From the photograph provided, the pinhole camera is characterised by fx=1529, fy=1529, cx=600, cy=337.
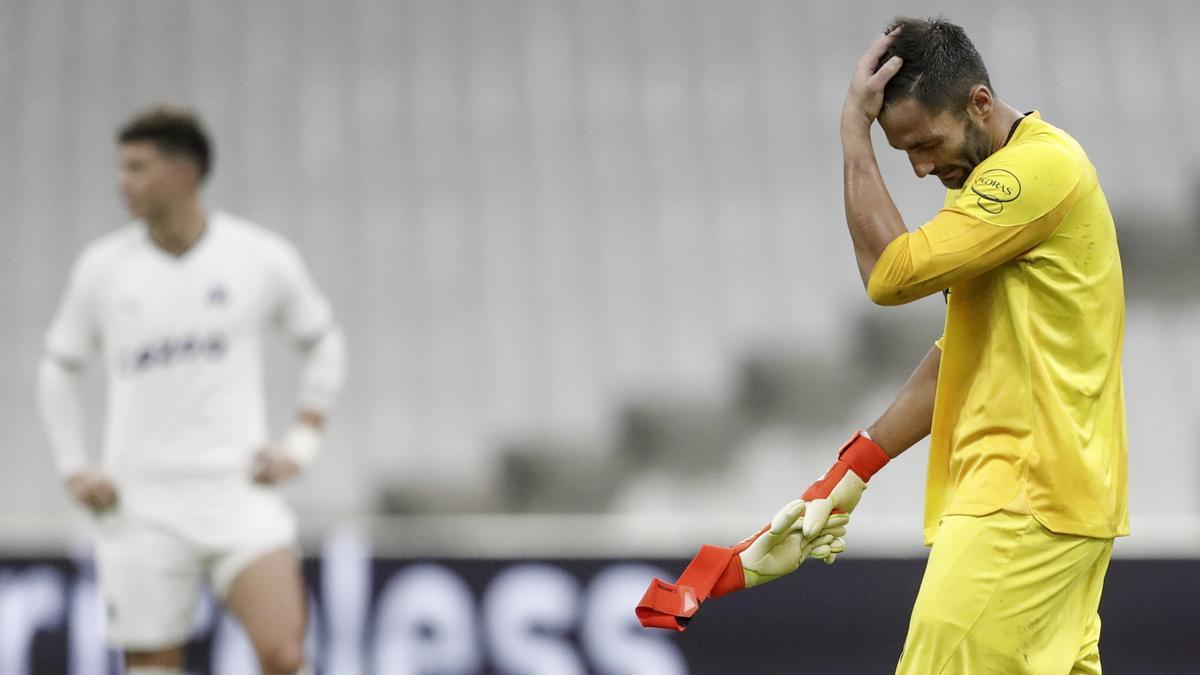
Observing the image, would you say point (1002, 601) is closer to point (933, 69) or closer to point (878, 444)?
point (878, 444)

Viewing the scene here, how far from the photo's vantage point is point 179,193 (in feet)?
17.4

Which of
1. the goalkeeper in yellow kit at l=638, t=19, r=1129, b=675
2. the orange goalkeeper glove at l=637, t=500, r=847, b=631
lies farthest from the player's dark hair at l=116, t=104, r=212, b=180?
the goalkeeper in yellow kit at l=638, t=19, r=1129, b=675

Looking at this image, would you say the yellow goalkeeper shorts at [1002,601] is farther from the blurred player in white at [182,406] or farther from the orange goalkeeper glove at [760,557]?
the blurred player in white at [182,406]

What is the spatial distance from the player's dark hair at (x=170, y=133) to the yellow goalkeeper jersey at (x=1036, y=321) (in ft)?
10.9

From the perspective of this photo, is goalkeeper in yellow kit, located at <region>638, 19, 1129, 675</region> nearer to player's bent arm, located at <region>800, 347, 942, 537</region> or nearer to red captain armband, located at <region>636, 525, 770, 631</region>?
player's bent arm, located at <region>800, 347, 942, 537</region>

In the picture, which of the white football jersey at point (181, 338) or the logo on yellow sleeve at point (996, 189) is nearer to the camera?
the logo on yellow sleeve at point (996, 189)

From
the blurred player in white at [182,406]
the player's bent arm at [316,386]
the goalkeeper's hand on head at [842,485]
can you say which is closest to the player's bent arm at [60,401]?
the blurred player in white at [182,406]

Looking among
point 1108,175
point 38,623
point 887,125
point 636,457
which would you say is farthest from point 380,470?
point 887,125

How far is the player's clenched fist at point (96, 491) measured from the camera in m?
5.04

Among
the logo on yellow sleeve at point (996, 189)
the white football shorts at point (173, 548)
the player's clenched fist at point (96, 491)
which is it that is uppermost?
the logo on yellow sleeve at point (996, 189)

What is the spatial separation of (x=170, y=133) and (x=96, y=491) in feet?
4.13

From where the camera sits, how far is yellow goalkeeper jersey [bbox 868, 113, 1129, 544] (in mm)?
2623

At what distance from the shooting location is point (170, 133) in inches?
209

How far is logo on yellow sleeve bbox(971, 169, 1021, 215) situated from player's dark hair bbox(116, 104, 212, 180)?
340 centimetres
